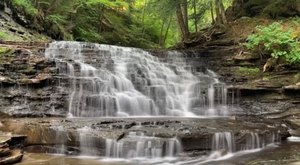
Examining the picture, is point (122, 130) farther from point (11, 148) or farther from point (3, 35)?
point (3, 35)

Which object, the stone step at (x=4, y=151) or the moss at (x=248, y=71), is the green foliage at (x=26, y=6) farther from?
the stone step at (x=4, y=151)

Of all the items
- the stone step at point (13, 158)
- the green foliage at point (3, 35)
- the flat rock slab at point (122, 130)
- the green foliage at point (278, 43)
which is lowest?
the stone step at point (13, 158)

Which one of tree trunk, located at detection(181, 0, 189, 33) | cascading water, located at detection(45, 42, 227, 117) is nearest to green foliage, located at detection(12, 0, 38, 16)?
cascading water, located at detection(45, 42, 227, 117)

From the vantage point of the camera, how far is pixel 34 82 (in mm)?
10664

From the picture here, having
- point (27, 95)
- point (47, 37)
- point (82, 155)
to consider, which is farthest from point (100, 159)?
point (47, 37)

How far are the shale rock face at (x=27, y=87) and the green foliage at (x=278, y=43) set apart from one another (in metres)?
7.55

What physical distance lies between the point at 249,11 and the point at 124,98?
33.7 ft

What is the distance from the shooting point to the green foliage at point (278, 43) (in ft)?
40.1

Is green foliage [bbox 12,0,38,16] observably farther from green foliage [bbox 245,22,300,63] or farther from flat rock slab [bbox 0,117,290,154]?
green foliage [bbox 245,22,300,63]

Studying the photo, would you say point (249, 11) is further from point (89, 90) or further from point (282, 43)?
point (89, 90)

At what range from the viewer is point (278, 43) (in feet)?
40.7

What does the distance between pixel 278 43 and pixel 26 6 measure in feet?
39.5

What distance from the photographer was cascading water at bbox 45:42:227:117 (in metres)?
11.1

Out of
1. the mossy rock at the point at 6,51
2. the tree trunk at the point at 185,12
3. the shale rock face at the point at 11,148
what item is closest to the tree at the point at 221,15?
the tree trunk at the point at 185,12
